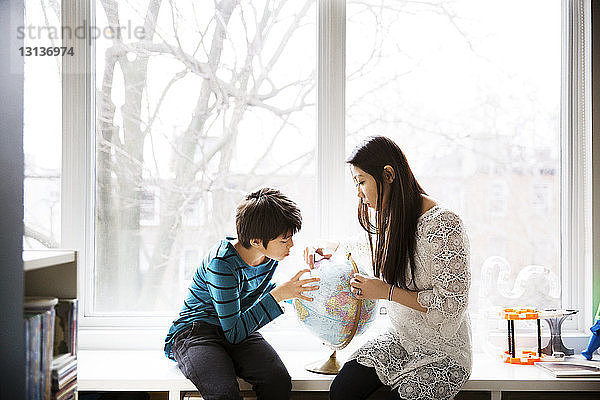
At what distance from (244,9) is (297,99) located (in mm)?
423

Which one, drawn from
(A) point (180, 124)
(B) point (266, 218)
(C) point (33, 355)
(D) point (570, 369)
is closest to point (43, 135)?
(A) point (180, 124)

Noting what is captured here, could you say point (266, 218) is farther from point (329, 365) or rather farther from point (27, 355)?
point (27, 355)

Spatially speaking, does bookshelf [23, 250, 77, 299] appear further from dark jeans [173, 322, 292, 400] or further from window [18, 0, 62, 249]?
window [18, 0, 62, 249]

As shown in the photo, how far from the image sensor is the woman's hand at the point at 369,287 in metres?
2.07

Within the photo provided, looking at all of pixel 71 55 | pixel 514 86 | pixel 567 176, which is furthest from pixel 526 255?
pixel 71 55

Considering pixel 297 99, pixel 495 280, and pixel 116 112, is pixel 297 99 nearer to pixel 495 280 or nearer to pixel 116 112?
pixel 116 112

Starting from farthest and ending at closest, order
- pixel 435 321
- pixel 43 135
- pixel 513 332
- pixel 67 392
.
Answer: pixel 43 135
pixel 513 332
pixel 435 321
pixel 67 392

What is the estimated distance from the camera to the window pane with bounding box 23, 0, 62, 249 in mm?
2625

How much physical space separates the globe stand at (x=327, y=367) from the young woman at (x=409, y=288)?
11 centimetres

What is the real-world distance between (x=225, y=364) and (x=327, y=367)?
37 centimetres

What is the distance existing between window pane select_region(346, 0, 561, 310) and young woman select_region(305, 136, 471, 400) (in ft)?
1.78

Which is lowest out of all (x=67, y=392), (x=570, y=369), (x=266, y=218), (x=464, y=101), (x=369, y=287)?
(x=570, y=369)

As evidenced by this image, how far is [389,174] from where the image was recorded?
7.02ft

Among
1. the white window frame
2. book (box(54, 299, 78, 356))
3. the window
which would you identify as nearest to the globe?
the white window frame
